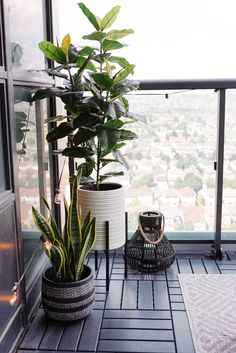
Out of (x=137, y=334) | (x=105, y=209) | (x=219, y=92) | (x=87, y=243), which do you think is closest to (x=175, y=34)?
(x=219, y=92)

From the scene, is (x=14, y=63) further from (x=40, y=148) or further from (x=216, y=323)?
(x=216, y=323)

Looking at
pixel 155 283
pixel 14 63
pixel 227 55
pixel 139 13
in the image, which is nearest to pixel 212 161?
pixel 227 55

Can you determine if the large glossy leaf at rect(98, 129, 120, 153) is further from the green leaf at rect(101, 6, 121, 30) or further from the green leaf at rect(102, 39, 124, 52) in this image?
the green leaf at rect(101, 6, 121, 30)

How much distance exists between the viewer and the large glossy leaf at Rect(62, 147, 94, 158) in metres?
2.15

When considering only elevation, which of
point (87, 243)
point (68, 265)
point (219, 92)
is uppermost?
point (219, 92)

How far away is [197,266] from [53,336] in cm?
119

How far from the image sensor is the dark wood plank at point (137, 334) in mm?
1864

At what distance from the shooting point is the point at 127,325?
6.48ft

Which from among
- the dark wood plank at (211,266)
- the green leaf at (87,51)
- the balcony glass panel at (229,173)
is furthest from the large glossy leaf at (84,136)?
the dark wood plank at (211,266)

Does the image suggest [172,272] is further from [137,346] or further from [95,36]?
[95,36]

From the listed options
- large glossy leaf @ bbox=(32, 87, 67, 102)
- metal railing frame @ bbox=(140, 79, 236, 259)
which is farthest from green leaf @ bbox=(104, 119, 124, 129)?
metal railing frame @ bbox=(140, 79, 236, 259)

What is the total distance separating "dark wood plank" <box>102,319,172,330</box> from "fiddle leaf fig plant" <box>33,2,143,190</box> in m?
0.87

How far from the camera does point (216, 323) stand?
198cm

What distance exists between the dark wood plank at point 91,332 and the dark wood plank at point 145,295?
0.81ft
